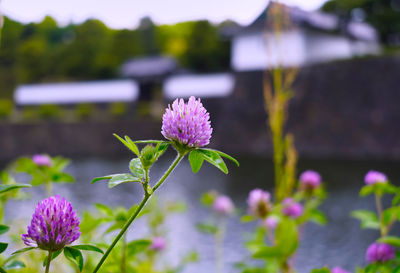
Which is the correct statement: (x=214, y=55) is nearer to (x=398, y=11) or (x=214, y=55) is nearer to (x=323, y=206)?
(x=398, y=11)

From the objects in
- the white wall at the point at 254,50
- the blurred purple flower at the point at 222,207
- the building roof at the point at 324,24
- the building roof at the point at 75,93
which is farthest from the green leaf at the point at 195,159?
the building roof at the point at 75,93

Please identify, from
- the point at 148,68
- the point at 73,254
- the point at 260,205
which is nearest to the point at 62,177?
the point at 73,254

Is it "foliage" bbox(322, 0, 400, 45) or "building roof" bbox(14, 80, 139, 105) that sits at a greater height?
"foliage" bbox(322, 0, 400, 45)

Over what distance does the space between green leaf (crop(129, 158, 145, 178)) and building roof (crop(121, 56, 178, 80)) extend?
37.1ft

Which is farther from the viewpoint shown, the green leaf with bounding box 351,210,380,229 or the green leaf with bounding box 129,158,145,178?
the green leaf with bounding box 351,210,380,229

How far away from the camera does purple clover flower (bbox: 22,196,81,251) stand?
0.89 ft

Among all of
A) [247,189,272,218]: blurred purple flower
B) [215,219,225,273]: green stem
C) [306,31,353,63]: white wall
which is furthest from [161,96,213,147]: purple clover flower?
[306,31,353,63]: white wall

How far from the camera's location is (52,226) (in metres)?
0.27

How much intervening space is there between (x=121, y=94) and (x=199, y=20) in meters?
3.17

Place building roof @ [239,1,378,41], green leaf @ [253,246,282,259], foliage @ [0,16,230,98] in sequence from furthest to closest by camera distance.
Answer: foliage @ [0,16,230,98] → building roof @ [239,1,378,41] → green leaf @ [253,246,282,259]

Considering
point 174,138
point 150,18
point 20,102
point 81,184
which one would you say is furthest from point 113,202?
point 150,18

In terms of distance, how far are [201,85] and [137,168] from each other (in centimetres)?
1021

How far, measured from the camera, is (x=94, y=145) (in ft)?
29.2

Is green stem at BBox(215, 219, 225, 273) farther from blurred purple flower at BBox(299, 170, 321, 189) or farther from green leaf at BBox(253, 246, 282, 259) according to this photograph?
green leaf at BBox(253, 246, 282, 259)
